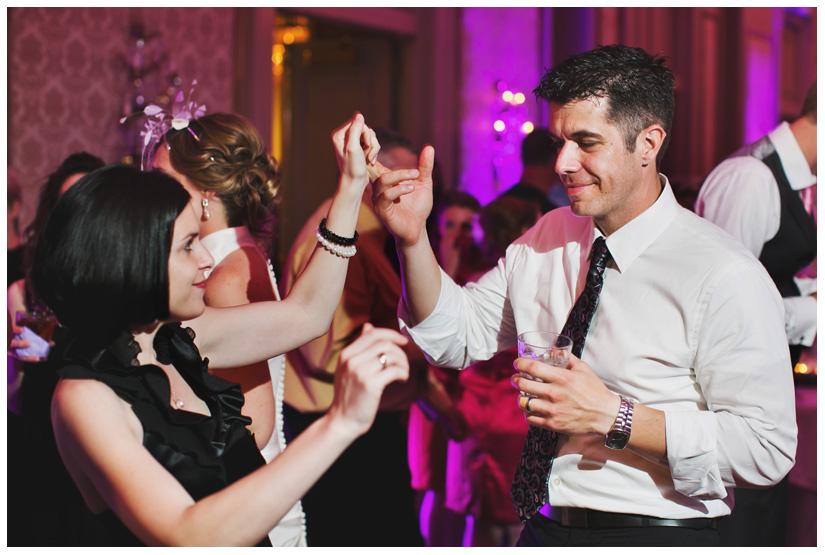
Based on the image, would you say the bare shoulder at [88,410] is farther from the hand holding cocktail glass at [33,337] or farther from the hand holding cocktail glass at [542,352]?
the hand holding cocktail glass at [33,337]

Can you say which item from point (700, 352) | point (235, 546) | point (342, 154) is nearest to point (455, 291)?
point (342, 154)

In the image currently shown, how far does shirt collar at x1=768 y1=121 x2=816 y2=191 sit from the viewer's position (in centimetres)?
246

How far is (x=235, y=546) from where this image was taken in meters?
1.20

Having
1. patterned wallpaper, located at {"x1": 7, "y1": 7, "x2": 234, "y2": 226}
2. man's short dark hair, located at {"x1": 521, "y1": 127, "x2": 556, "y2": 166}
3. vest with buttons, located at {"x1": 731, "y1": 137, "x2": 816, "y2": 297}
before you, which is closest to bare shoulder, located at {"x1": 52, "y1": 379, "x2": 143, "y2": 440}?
vest with buttons, located at {"x1": 731, "y1": 137, "x2": 816, "y2": 297}

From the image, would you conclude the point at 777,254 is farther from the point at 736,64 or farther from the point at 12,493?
the point at 736,64

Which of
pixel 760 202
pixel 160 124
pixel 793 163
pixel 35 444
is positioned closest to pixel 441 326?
pixel 160 124

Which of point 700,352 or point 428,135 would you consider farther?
point 428,135

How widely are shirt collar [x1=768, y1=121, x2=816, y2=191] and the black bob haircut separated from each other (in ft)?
6.40

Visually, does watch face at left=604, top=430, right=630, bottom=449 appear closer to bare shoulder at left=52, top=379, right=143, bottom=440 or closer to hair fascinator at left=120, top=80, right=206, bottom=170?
bare shoulder at left=52, top=379, right=143, bottom=440

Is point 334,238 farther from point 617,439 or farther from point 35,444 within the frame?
point 35,444

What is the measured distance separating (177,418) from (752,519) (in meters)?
1.80

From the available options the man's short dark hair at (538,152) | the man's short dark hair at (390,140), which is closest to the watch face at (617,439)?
the man's short dark hair at (390,140)

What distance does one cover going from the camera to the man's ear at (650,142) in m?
1.73

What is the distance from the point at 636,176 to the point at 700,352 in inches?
16.4
